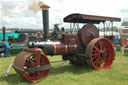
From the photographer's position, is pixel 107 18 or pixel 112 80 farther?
pixel 107 18

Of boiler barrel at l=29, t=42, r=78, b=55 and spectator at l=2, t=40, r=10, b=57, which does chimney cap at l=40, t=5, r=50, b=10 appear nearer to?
boiler barrel at l=29, t=42, r=78, b=55

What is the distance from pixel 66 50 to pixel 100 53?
1288 mm

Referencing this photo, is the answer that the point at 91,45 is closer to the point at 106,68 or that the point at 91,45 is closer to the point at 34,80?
the point at 106,68

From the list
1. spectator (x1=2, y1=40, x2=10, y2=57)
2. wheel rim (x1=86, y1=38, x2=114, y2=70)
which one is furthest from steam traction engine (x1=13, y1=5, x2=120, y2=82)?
spectator (x1=2, y1=40, x2=10, y2=57)

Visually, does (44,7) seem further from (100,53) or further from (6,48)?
(6,48)

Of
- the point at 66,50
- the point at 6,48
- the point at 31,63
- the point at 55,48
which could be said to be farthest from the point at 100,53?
the point at 6,48

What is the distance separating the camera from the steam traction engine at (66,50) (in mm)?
4156

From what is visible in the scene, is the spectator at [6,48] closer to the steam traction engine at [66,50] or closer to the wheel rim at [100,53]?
the steam traction engine at [66,50]

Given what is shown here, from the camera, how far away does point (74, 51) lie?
529 centimetres

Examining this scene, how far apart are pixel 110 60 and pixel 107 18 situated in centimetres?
164

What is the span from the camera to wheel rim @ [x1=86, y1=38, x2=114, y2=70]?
5.11 metres

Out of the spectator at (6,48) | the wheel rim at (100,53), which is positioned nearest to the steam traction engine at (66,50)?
the wheel rim at (100,53)

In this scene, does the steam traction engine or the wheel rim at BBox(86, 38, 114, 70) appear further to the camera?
the wheel rim at BBox(86, 38, 114, 70)

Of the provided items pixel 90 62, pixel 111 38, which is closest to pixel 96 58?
pixel 90 62
